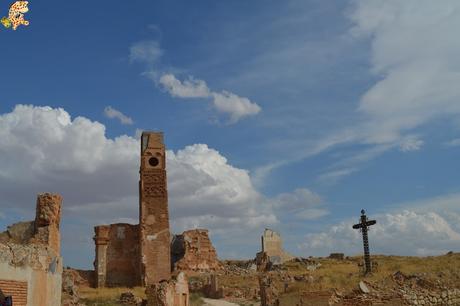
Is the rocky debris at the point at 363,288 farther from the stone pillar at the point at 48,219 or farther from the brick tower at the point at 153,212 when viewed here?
the brick tower at the point at 153,212

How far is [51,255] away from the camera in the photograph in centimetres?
1009

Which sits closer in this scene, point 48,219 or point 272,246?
point 48,219

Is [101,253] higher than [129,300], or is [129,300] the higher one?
[101,253]

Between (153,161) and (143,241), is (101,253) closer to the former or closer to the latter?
(143,241)

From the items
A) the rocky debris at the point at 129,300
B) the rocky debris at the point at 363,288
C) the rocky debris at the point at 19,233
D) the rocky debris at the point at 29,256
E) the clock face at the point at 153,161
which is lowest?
the rocky debris at the point at 129,300

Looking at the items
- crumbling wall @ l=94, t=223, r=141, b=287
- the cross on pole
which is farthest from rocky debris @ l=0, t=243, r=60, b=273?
crumbling wall @ l=94, t=223, r=141, b=287

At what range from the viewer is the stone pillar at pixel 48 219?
11.8 m

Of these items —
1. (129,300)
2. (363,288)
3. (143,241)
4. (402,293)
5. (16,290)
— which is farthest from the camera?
(143,241)

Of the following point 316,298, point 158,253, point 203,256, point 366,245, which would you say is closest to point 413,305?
point 316,298

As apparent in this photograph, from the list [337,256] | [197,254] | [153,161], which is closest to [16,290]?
[153,161]

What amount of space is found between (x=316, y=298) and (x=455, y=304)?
20.9ft

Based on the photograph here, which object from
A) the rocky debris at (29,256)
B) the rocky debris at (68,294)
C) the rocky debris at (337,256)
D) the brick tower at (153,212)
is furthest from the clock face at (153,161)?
the rocky debris at (29,256)

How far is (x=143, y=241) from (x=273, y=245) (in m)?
17.7

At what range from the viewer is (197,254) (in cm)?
3769
